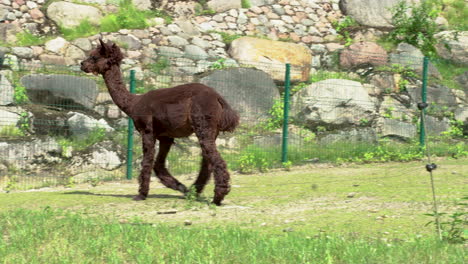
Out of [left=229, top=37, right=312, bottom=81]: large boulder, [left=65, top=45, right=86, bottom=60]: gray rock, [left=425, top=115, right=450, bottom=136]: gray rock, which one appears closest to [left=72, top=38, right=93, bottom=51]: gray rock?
[left=65, top=45, right=86, bottom=60]: gray rock

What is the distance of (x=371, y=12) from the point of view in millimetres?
19531

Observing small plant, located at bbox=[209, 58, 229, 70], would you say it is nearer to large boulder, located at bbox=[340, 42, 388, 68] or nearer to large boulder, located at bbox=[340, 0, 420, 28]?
large boulder, located at bbox=[340, 42, 388, 68]

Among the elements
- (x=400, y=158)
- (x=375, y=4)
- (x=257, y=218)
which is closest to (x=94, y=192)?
(x=257, y=218)

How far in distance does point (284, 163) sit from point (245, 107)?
1.45 meters

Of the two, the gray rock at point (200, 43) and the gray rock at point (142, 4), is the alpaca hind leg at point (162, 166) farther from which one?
the gray rock at point (142, 4)

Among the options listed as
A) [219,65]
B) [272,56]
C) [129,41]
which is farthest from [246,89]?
[129,41]

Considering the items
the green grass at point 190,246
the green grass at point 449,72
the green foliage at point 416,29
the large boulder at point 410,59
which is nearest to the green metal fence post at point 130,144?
the green grass at point 190,246

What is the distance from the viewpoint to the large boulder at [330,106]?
14.4 metres

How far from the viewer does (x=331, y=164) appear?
13.7 m

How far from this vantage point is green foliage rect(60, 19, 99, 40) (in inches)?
634

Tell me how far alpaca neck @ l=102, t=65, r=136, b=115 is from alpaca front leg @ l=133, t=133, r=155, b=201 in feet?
1.94

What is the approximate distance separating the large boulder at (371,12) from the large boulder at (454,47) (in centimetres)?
159

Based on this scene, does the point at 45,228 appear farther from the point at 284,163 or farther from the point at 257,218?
the point at 284,163

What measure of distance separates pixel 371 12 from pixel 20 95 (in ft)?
35.4
